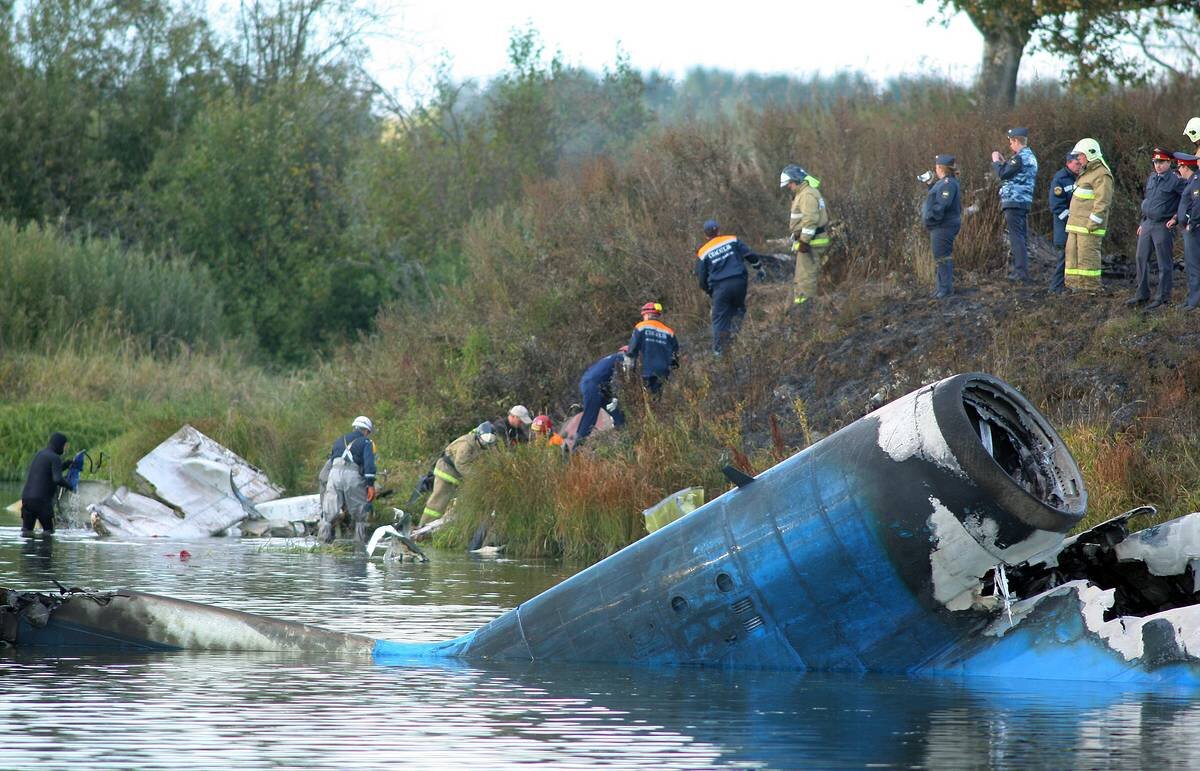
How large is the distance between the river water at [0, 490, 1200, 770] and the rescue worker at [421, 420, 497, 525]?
8089 mm

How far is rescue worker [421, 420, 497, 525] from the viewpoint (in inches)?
854

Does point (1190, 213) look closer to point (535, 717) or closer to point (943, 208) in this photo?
point (943, 208)

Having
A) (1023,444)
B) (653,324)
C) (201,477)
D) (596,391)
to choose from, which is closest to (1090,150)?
(653,324)

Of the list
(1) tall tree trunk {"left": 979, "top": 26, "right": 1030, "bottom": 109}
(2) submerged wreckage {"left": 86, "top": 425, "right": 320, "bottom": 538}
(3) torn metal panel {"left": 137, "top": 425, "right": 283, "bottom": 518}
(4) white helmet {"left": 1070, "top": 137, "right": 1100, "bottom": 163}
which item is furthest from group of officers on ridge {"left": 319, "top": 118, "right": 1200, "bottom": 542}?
(1) tall tree trunk {"left": 979, "top": 26, "right": 1030, "bottom": 109}

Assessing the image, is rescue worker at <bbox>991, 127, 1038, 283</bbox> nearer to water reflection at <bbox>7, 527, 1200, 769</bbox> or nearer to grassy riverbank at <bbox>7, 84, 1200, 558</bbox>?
grassy riverbank at <bbox>7, 84, 1200, 558</bbox>

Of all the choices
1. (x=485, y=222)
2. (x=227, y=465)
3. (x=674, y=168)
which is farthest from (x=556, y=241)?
(x=227, y=465)

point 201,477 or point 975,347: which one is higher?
point 975,347

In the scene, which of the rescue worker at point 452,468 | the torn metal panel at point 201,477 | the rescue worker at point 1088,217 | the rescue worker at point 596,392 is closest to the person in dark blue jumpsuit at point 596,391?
the rescue worker at point 596,392

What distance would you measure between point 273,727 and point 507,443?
12.0 metres

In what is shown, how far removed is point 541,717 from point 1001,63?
22346 millimetres

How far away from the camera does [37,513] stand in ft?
75.8

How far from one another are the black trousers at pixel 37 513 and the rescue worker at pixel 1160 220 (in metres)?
14.6

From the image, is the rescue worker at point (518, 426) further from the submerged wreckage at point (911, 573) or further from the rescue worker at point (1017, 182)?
the submerged wreckage at point (911, 573)

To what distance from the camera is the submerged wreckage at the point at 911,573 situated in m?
10.2
